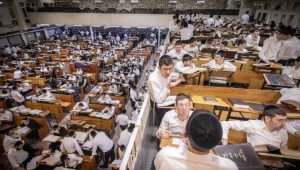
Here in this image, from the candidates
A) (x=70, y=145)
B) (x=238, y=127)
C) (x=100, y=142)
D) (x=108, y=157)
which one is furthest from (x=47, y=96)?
(x=238, y=127)

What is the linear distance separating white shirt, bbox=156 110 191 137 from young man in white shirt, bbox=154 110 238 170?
960 millimetres

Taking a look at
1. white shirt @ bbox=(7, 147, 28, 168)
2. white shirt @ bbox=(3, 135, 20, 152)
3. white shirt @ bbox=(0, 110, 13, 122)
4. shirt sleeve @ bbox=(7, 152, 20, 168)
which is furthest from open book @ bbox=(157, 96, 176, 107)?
white shirt @ bbox=(0, 110, 13, 122)

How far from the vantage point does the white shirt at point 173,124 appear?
2.23m

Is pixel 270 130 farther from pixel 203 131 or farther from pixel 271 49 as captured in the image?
pixel 271 49

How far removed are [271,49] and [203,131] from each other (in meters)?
4.48

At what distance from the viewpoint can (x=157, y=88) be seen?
2.77 m

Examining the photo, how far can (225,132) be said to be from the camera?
223cm

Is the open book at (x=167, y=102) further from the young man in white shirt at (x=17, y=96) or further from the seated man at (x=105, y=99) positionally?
the young man in white shirt at (x=17, y=96)

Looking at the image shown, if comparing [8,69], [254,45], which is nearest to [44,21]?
[8,69]

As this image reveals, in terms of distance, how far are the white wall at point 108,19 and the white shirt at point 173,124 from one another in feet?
41.8

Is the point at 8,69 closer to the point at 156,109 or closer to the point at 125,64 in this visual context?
the point at 125,64

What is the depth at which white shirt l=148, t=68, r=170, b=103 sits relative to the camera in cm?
275

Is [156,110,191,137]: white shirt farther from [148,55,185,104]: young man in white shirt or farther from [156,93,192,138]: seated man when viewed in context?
[148,55,185,104]: young man in white shirt

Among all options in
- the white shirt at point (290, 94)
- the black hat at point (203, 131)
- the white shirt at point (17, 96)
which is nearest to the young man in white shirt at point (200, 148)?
the black hat at point (203, 131)
